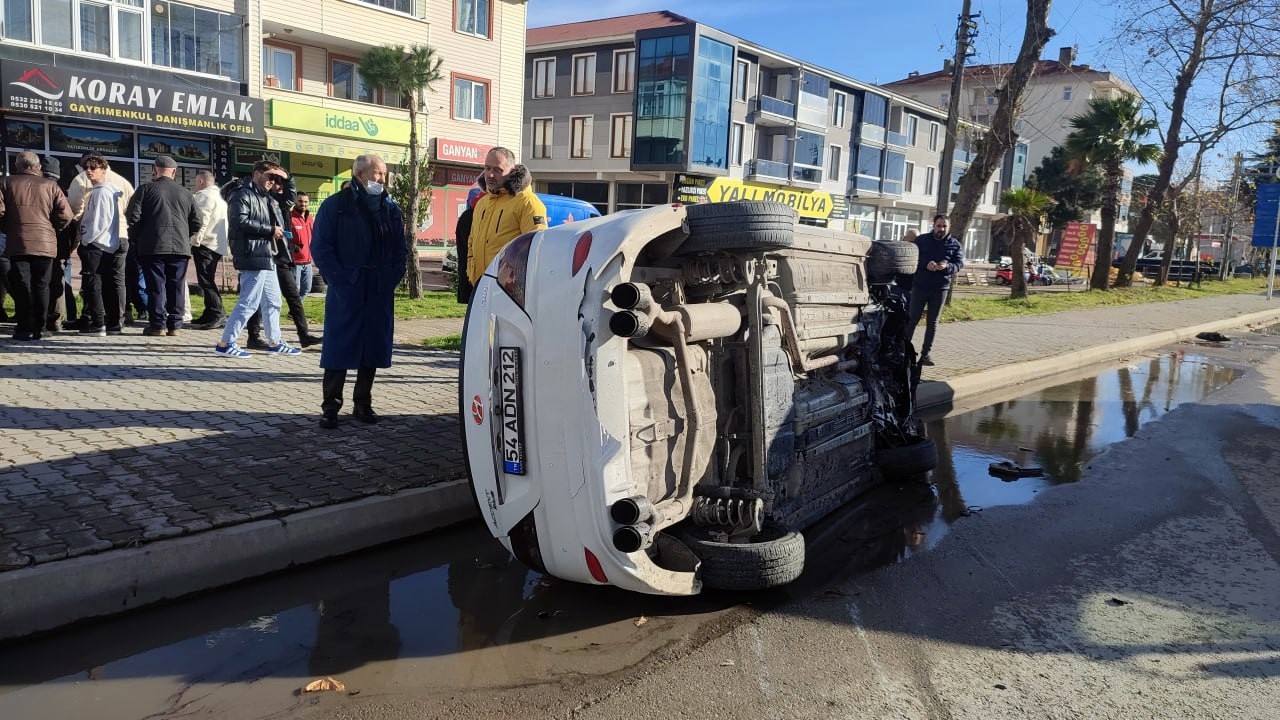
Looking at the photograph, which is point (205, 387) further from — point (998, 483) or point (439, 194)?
point (439, 194)

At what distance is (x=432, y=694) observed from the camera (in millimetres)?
3166

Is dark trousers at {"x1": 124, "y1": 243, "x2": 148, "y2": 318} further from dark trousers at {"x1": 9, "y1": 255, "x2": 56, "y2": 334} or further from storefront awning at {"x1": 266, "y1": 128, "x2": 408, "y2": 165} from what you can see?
storefront awning at {"x1": 266, "y1": 128, "x2": 408, "y2": 165}

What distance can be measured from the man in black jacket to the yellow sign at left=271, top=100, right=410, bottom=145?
18.2 metres

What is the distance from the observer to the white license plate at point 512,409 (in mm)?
3566

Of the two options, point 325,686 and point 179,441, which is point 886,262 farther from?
point 179,441

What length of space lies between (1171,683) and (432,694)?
9.18ft

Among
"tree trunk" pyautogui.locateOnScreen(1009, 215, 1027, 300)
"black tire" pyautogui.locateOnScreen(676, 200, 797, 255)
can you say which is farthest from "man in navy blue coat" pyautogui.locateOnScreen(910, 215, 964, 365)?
"tree trunk" pyautogui.locateOnScreen(1009, 215, 1027, 300)

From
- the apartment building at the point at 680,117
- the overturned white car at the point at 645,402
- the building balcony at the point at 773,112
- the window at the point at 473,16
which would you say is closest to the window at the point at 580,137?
the apartment building at the point at 680,117

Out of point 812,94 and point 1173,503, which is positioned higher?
point 812,94

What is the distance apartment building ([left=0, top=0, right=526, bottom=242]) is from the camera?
2131 centimetres

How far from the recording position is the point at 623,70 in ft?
148

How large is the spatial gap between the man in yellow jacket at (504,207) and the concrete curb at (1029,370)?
184 inches

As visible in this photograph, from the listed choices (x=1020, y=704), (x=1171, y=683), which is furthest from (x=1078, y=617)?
(x=1020, y=704)

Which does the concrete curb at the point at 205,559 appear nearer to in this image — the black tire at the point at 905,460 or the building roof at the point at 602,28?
the black tire at the point at 905,460
